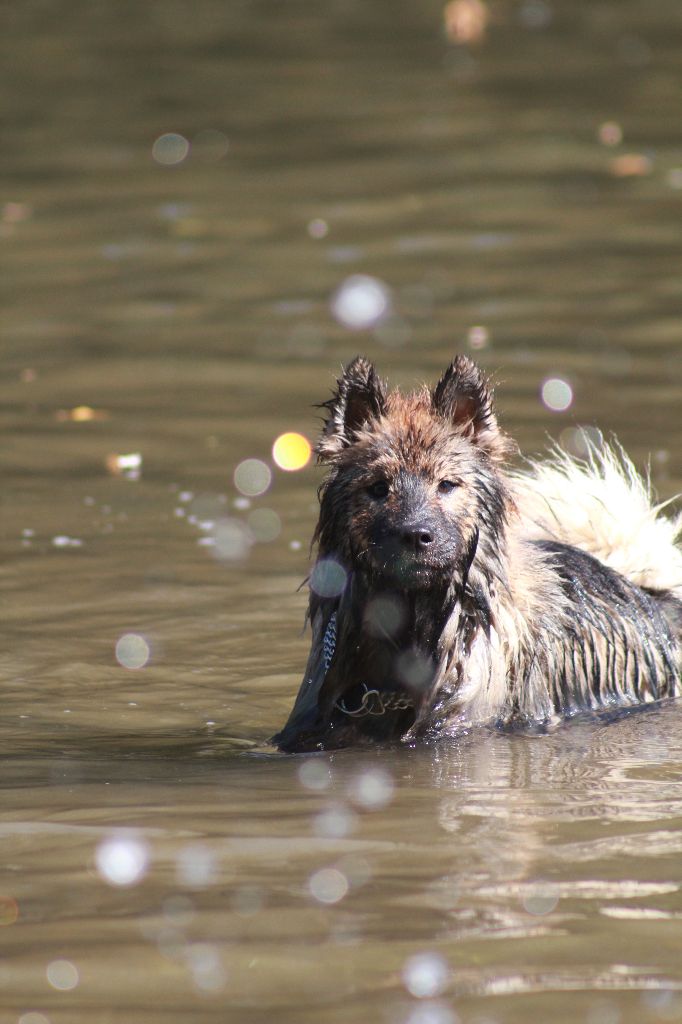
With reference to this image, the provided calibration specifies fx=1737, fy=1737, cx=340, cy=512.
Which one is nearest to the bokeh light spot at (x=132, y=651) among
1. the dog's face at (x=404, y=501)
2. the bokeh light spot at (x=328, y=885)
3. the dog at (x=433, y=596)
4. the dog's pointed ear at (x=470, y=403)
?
the dog at (x=433, y=596)

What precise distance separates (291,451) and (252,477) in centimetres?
43

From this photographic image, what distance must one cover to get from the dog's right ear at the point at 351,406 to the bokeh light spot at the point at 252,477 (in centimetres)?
295

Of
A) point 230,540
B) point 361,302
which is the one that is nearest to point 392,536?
point 230,540

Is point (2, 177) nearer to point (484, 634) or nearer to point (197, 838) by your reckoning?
point (484, 634)

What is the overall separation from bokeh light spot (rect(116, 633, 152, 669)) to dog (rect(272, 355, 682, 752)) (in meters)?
1.18

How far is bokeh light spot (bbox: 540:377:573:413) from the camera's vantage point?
10.1 metres

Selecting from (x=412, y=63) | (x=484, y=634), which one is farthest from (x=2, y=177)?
(x=484, y=634)

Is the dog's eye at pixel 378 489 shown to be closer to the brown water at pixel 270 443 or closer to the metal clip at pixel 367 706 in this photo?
the metal clip at pixel 367 706

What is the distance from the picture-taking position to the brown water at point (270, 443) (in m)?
3.75

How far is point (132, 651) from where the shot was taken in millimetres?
7320

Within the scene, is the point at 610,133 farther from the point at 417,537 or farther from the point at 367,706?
the point at 417,537

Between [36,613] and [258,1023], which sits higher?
[36,613]

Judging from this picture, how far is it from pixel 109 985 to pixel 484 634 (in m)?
2.77

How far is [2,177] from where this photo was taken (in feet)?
51.0
